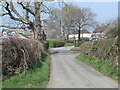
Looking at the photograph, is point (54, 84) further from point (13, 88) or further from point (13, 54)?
point (13, 54)

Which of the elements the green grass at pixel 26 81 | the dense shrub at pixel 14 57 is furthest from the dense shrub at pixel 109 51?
the dense shrub at pixel 14 57

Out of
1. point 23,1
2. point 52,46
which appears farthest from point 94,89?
point 52,46

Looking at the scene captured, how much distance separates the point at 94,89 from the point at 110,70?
3.30 metres

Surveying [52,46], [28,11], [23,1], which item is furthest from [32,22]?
Result: [52,46]

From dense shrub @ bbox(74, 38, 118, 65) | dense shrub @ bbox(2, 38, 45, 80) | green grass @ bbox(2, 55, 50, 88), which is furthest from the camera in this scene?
dense shrub @ bbox(74, 38, 118, 65)

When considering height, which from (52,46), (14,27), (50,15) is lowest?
(52,46)

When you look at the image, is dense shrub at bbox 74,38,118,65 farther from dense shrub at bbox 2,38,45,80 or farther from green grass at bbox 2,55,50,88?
dense shrub at bbox 2,38,45,80

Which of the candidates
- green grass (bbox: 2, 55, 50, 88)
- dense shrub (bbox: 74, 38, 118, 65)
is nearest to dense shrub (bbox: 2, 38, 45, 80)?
green grass (bbox: 2, 55, 50, 88)

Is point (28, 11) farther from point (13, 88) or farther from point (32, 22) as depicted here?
point (13, 88)

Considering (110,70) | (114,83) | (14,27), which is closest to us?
(114,83)

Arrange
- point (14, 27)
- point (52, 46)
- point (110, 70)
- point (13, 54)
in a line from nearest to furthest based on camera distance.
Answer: point (13, 54), point (110, 70), point (14, 27), point (52, 46)

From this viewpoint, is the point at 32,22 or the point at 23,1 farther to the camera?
the point at 32,22

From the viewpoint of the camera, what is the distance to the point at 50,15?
2548 centimetres

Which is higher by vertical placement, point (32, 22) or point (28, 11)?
point (28, 11)
